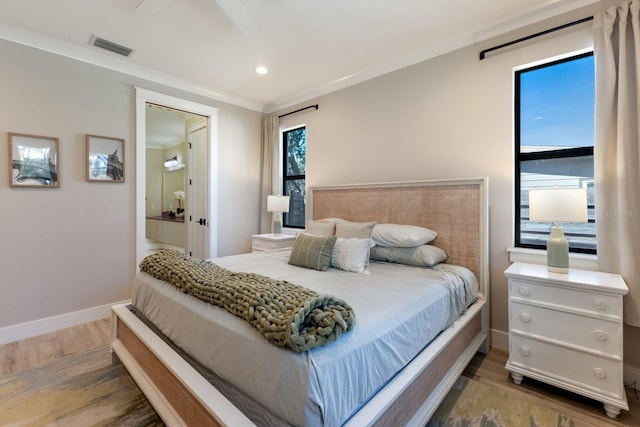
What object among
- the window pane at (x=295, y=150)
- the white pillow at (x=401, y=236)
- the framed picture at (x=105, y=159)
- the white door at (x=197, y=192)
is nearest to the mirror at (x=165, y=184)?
the white door at (x=197, y=192)

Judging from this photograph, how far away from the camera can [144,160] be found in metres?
3.34

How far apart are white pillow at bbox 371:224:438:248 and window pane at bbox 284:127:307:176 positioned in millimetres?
1922

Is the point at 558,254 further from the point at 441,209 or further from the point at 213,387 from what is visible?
the point at 213,387

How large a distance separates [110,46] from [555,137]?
13.1ft

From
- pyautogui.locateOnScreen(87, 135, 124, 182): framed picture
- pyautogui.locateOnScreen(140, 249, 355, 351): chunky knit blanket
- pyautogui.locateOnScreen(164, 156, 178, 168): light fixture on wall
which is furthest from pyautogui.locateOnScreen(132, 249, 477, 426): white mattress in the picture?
pyautogui.locateOnScreen(164, 156, 178, 168): light fixture on wall

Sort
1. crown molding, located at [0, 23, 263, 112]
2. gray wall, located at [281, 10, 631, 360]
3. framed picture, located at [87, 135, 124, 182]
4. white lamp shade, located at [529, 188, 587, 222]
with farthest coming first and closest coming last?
framed picture, located at [87, 135, 124, 182]
crown molding, located at [0, 23, 263, 112]
gray wall, located at [281, 10, 631, 360]
white lamp shade, located at [529, 188, 587, 222]

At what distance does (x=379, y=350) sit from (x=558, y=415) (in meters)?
1.34

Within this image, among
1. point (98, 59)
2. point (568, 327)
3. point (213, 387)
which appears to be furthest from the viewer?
point (98, 59)

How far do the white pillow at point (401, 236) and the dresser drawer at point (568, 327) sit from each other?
2.57ft

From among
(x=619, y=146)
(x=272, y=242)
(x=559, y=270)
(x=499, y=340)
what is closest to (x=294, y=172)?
(x=272, y=242)

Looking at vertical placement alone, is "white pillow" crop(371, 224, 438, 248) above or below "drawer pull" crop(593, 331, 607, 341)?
above

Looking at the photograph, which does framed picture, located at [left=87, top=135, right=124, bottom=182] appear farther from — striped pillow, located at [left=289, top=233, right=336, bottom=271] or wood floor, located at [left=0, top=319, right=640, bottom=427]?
striped pillow, located at [left=289, top=233, right=336, bottom=271]

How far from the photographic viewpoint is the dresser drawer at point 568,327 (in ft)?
5.41

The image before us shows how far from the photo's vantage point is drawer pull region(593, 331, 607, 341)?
1664 mm
